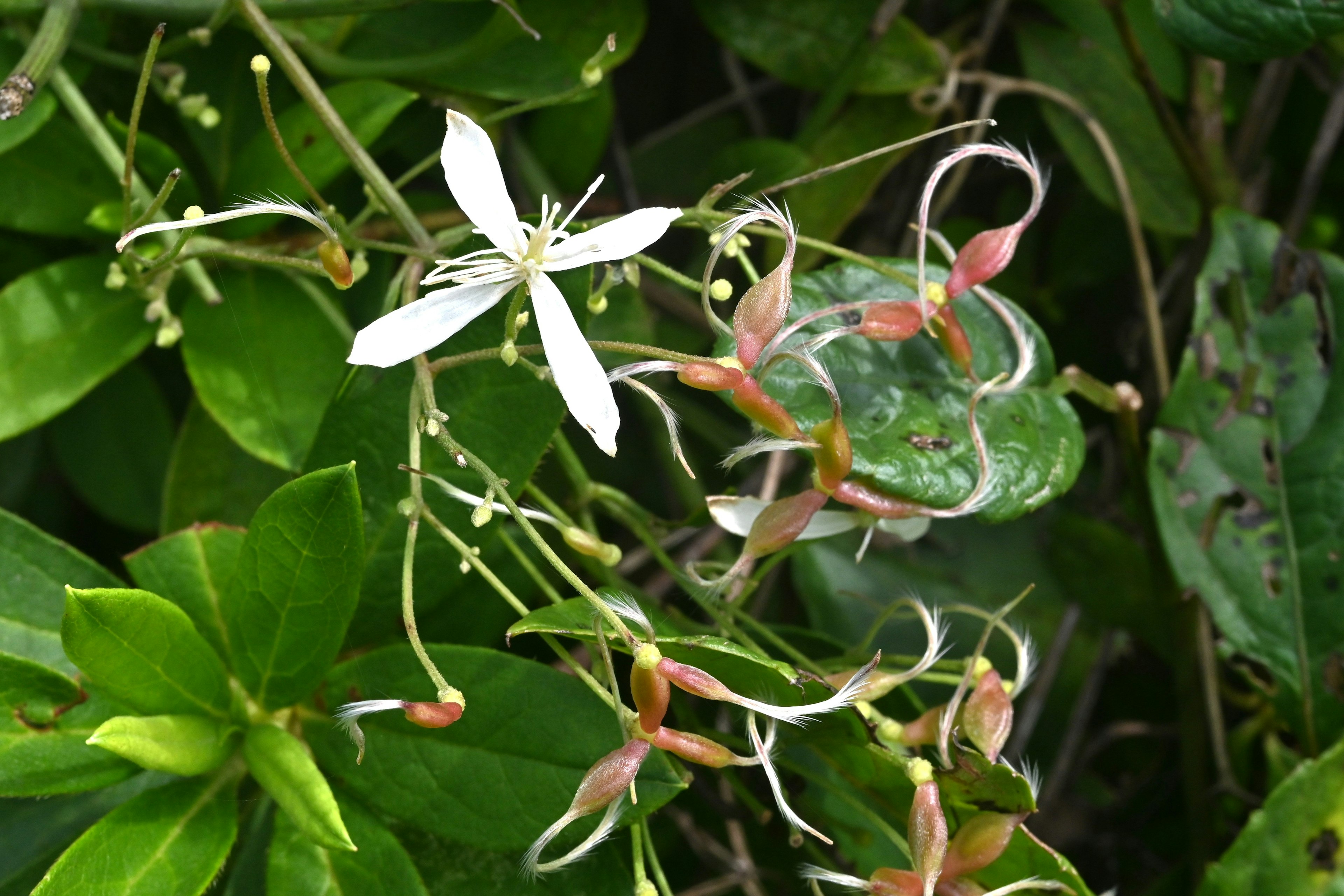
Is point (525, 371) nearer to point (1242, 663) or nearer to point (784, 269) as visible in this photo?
point (784, 269)

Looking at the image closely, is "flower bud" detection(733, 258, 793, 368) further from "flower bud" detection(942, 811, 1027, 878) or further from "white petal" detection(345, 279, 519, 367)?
"flower bud" detection(942, 811, 1027, 878)

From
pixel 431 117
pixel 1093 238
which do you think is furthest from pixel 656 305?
pixel 1093 238

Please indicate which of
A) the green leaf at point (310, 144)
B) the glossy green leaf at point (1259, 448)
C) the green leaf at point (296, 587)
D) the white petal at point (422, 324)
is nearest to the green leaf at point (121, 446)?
the green leaf at point (310, 144)

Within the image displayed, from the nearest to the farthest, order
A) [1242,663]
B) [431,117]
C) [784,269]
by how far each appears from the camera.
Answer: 1. [784,269]
2. [431,117]
3. [1242,663]

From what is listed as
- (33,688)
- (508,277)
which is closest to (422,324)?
(508,277)

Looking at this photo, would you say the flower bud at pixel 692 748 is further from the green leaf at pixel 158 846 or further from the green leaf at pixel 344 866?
the green leaf at pixel 158 846
